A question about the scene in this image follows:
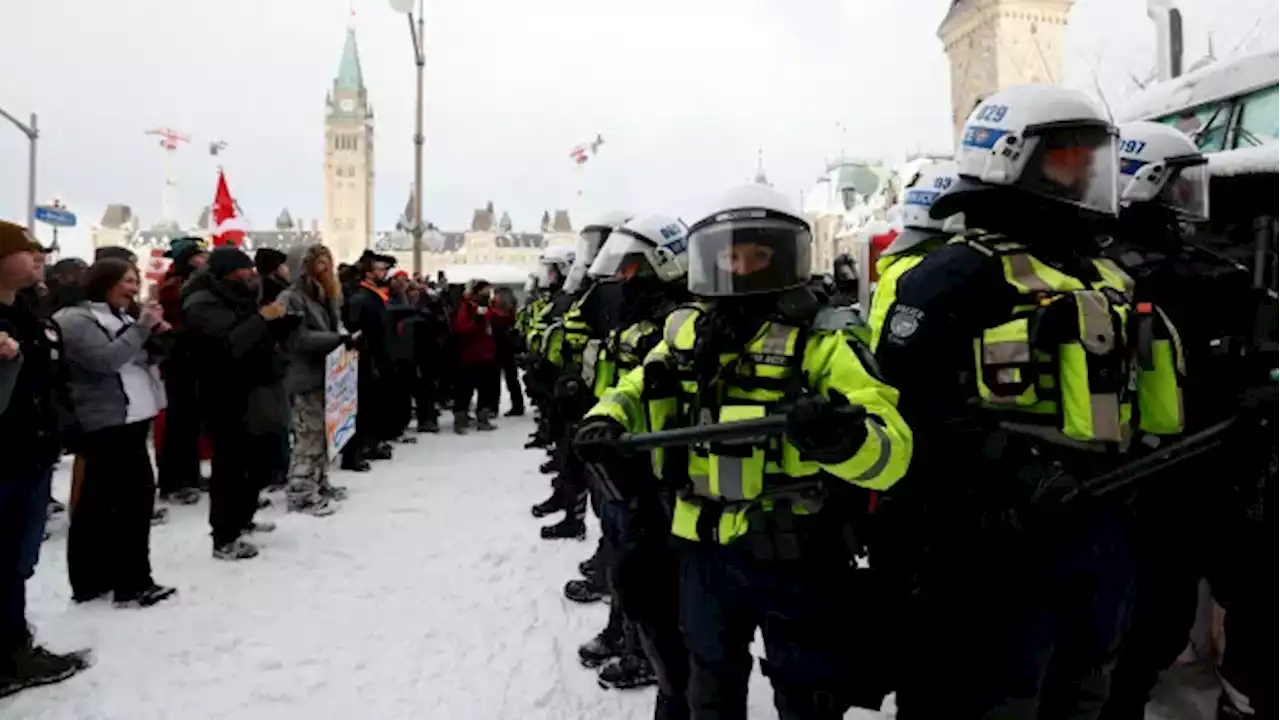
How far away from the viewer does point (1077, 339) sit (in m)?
2.30

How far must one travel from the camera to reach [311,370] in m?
7.29

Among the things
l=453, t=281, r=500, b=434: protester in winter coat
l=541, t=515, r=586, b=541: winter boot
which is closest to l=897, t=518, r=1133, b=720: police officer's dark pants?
l=541, t=515, r=586, b=541: winter boot

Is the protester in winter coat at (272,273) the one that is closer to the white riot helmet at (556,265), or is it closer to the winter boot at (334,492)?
the winter boot at (334,492)

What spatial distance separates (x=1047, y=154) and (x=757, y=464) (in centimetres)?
125

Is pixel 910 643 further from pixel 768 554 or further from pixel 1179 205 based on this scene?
pixel 1179 205

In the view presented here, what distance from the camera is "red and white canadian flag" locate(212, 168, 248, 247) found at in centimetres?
1077

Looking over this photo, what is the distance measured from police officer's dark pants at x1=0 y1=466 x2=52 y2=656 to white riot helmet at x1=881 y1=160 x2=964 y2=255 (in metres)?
4.45

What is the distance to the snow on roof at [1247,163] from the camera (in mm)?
4113

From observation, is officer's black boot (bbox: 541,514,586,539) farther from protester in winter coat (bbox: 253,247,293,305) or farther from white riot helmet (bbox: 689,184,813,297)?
white riot helmet (bbox: 689,184,813,297)

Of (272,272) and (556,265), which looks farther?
(556,265)

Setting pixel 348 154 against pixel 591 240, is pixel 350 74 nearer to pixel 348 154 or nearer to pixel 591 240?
pixel 348 154

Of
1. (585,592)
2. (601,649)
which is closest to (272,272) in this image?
(585,592)

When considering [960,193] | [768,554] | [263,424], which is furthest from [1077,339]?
[263,424]

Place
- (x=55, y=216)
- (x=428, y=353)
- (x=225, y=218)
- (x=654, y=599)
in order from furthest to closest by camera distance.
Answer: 1. (x=55, y=216)
2. (x=428, y=353)
3. (x=225, y=218)
4. (x=654, y=599)
